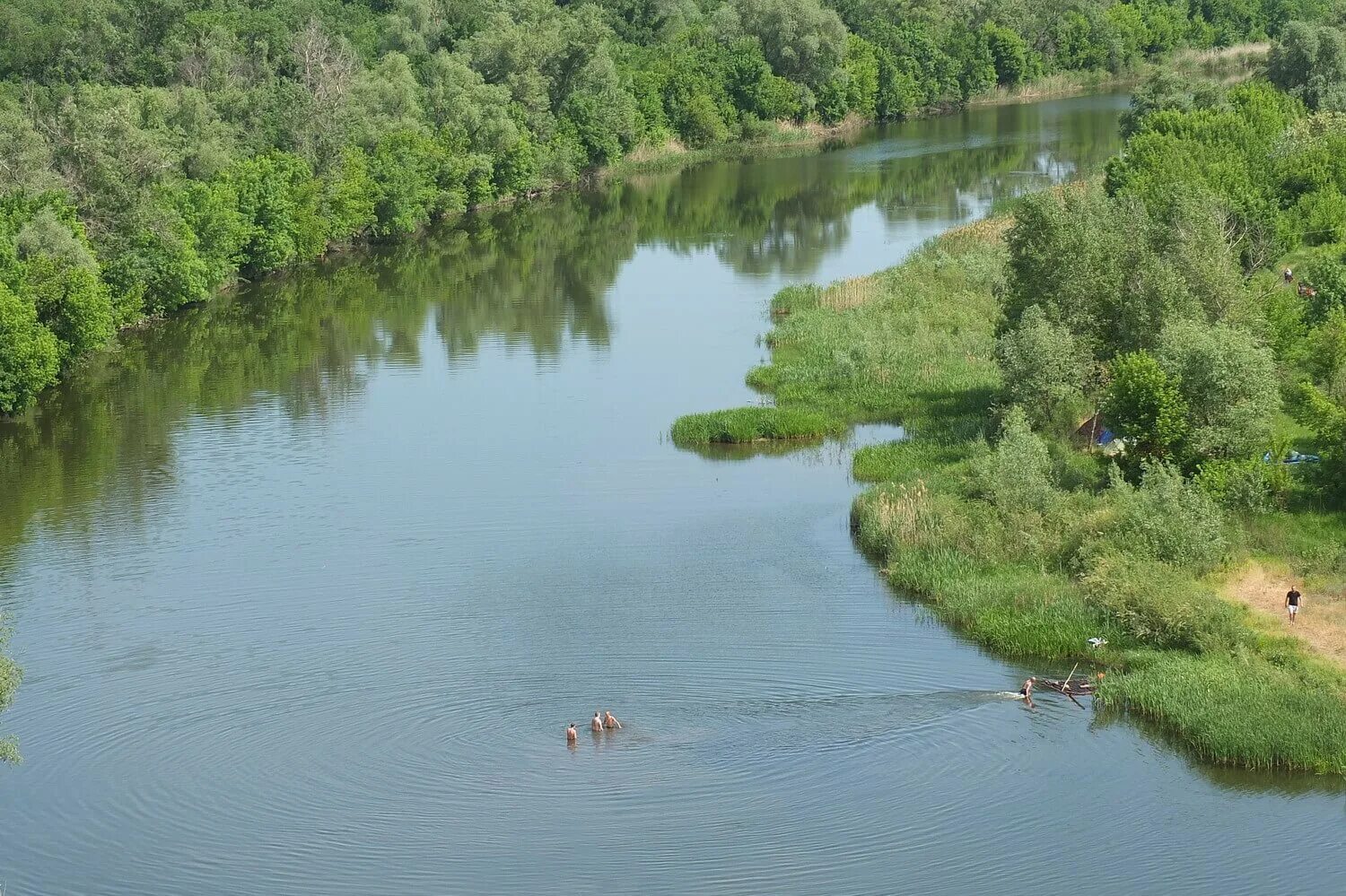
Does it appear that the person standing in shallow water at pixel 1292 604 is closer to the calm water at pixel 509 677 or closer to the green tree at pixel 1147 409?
the calm water at pixel 509 677

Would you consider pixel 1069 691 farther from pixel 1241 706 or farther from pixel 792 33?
pixel 792 33

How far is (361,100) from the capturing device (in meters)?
93.8

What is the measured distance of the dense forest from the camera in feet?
217

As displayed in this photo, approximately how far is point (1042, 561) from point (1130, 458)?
4.72 m

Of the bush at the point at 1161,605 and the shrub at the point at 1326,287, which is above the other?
the shrub at the point at 1326,287

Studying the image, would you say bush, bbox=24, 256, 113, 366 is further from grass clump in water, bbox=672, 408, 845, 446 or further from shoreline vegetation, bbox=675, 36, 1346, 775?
shoreline vegetation, bbox=675, 36, 1346, 775

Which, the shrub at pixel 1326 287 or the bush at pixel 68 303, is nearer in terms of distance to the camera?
the shrub at pixel 1326 287

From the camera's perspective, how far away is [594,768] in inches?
1221

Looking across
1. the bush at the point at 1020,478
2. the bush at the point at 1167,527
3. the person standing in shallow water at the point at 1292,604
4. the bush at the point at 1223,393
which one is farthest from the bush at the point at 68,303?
the person standing in shallow water at the point at 1292,604

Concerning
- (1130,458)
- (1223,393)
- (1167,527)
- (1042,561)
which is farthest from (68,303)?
(1167,527)

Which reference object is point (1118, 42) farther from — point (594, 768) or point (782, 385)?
point (594, 768)

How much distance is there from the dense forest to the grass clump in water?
2155cm

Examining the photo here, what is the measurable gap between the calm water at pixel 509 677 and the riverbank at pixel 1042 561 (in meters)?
0.96

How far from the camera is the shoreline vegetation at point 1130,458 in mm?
34438
